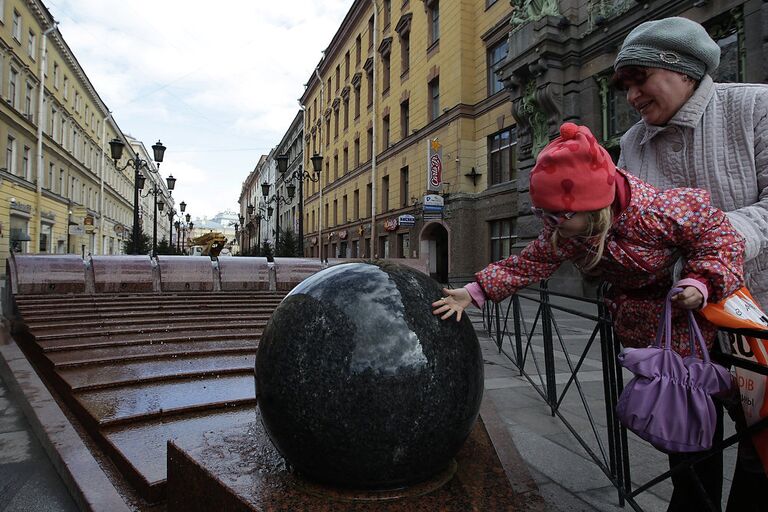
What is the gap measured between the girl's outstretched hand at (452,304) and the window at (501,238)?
1668 centimetres

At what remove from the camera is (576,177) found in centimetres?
162

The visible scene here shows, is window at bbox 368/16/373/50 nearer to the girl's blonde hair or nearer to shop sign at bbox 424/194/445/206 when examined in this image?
shop sign at bbox 424/194/445/206

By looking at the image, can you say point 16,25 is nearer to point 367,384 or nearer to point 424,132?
point 424,132

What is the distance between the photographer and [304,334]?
78.1 inches

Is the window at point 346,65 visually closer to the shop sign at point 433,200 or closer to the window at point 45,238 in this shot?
the shop sign at point 433,200

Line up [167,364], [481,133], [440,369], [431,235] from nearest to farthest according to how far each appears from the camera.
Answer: [440,369], [167,364], [481,133], [431,235]

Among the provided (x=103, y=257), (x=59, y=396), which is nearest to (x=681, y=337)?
(x=59, y=396)

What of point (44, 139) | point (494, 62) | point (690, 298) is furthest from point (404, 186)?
point (690, 298)

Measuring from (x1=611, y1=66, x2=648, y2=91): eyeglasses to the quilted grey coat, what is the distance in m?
0.19

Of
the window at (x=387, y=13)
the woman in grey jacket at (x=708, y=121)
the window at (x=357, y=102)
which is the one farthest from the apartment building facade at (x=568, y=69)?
the window at (x=357, y=102)

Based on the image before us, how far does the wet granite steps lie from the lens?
3.11 metres

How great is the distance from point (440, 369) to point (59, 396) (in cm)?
408

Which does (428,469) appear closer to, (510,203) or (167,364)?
(167,364)

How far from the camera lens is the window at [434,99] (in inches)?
926
